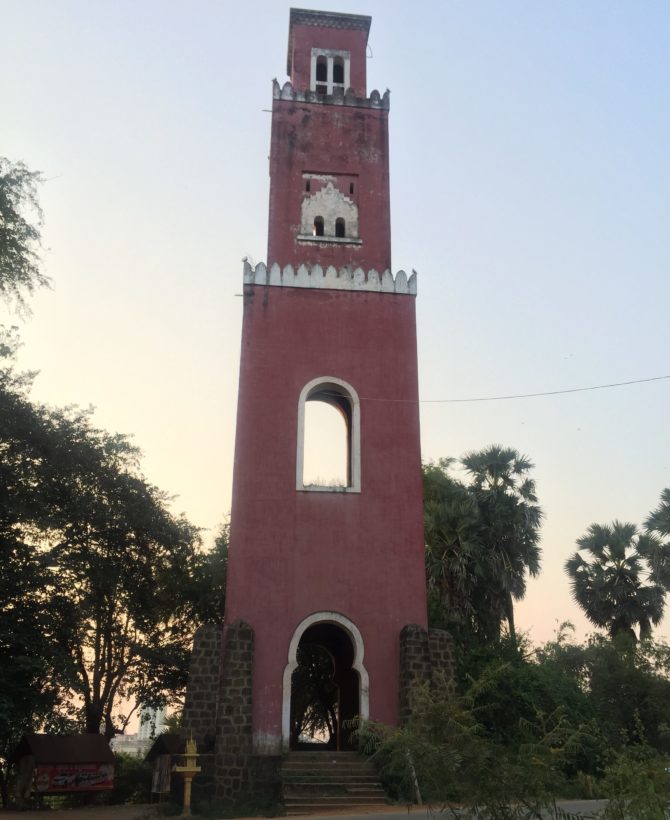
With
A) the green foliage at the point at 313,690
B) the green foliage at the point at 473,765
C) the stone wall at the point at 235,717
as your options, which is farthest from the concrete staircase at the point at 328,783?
the green foliage at the point at 313,690

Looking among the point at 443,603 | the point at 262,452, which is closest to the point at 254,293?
the point at 262,452

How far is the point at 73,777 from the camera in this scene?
1903cm

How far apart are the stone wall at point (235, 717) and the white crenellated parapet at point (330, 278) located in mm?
7017

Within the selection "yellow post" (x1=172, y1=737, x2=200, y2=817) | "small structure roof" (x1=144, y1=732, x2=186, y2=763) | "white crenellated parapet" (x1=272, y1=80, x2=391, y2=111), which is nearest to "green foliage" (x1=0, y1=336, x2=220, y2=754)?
"small structure roof" (x1=144, y1=732, x2=186, y2=763)

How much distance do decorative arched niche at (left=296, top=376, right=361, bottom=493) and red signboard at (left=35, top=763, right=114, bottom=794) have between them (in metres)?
10.2

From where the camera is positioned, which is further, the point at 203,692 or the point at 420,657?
the point at 420,657

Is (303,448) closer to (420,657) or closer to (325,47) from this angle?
(420,657)

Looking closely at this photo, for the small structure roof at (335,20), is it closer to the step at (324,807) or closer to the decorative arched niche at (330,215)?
the decorative arched niche at (330,215)

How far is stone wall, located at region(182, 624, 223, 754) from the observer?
1290 cm

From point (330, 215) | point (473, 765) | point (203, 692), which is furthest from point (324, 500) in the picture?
point (473, 765)

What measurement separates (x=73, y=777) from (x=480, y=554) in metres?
12.0

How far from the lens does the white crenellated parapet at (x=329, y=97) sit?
733 inches

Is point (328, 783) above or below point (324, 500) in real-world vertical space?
below

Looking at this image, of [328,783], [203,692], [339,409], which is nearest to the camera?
[328,783]
